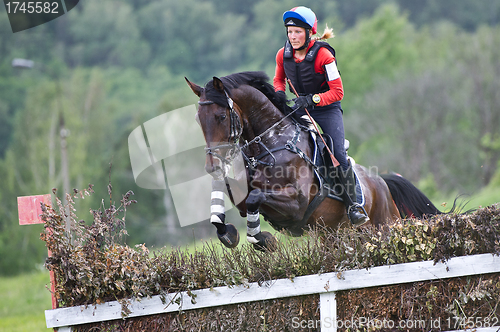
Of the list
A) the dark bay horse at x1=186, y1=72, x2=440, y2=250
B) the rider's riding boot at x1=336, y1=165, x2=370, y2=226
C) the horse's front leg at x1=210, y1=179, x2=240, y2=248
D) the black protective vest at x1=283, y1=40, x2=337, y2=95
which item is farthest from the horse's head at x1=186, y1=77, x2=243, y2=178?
the rider's riding boot at x1=336, y1=165, x2=370, y2=226

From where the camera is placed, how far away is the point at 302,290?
162 inches

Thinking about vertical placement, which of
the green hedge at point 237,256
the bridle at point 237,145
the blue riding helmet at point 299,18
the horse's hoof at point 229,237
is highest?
the blue riding helmet at point 299,18

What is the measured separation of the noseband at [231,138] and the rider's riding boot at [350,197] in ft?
3.95

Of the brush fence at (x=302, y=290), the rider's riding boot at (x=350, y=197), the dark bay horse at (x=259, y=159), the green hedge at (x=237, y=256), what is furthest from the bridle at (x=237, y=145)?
the brush fence at (x=302, y=290)

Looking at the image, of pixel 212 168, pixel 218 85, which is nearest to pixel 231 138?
pixel 212 168

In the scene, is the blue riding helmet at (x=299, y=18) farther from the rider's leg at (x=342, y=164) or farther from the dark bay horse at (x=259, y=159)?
the rider's leg at (x=342, y=164)

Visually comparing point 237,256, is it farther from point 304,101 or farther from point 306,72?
point 306,72

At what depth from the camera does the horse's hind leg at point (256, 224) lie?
4.45 meters

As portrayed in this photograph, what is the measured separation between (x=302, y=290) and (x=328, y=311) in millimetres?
262

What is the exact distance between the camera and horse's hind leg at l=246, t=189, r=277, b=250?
4.45m

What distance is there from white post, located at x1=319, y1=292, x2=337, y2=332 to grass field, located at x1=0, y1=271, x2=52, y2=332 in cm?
594

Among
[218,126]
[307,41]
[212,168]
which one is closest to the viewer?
[212,168]

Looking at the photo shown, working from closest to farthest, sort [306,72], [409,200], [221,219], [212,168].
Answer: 1. [212,168]
2. [221,219]
3. [306,72]
4. [409,200]

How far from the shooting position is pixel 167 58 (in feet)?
173
